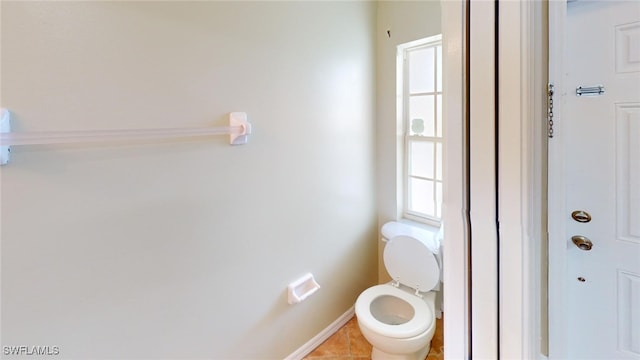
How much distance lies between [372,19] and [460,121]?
193cm

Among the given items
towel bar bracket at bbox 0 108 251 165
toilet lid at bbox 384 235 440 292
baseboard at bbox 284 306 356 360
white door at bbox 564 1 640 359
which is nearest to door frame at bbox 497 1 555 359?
white door at bbox 564 1 640 359

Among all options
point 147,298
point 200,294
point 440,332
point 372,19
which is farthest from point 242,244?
point 372,19

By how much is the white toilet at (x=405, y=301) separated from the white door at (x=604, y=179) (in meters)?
0.65

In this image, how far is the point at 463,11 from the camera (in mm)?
451

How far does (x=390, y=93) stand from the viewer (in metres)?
2.09

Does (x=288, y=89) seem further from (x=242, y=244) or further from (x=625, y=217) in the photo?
(x=625, y=217)

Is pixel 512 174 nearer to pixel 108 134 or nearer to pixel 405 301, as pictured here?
pixel 108 134

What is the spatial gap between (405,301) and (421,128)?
1.18 metres

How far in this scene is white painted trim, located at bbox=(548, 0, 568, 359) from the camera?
51 cm

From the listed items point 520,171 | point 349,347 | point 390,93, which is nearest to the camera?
point 520,171

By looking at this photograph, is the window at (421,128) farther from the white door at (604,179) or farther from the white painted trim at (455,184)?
the white painted trim at (455,184)

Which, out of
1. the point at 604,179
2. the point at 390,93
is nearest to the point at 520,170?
the point at 604,179

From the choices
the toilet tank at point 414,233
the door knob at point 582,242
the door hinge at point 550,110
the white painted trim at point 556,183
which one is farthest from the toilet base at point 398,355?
the door hinge at point 550,110

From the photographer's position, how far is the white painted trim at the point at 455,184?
46 cm
